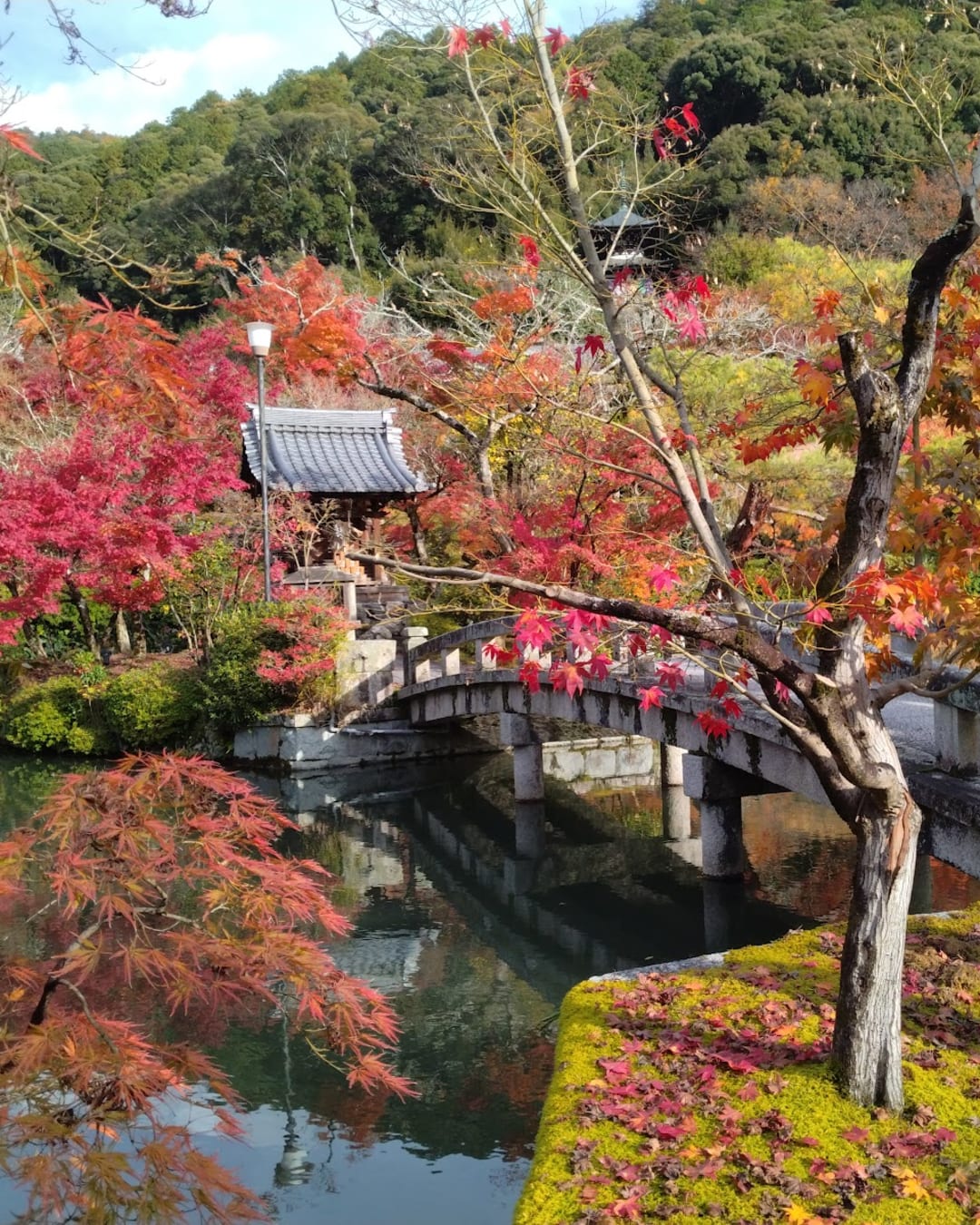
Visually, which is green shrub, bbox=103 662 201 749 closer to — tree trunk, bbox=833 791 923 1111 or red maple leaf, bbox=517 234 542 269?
red maple leaf, bbox=517 234 542 269

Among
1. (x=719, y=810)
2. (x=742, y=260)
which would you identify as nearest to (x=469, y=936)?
(x=719, y=810)

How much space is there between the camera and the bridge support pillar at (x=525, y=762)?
13.9m

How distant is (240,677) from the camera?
1600cm

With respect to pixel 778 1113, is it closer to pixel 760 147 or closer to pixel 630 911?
pixel 630 911

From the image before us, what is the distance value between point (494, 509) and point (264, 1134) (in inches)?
343

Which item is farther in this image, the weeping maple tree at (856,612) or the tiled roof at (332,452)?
the tiled roof at (332,452)

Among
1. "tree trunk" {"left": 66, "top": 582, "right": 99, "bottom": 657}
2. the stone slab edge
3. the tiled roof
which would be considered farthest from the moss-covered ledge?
"tree trunk" {"left": 66, "top": 582, "right": 99, "bottom": 657}

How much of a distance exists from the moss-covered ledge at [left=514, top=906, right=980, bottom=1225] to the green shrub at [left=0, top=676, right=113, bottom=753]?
13.7m

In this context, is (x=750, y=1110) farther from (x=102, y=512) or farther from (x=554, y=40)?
(x=102, y=512)

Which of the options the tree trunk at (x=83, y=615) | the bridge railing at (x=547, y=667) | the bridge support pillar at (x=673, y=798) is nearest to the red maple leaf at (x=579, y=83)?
the bridge railing at (x=547, y=667)

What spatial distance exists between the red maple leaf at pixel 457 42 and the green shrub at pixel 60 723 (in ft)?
48.6

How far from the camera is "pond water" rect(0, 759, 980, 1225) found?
5.81 meters

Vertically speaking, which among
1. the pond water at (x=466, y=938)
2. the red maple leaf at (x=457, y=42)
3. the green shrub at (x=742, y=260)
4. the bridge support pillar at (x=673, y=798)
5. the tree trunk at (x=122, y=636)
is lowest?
the pond water at (x=466, y=938)

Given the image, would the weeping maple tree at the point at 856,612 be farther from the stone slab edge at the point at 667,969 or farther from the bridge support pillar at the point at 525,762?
the bridge support pillar at the point at 525,762
